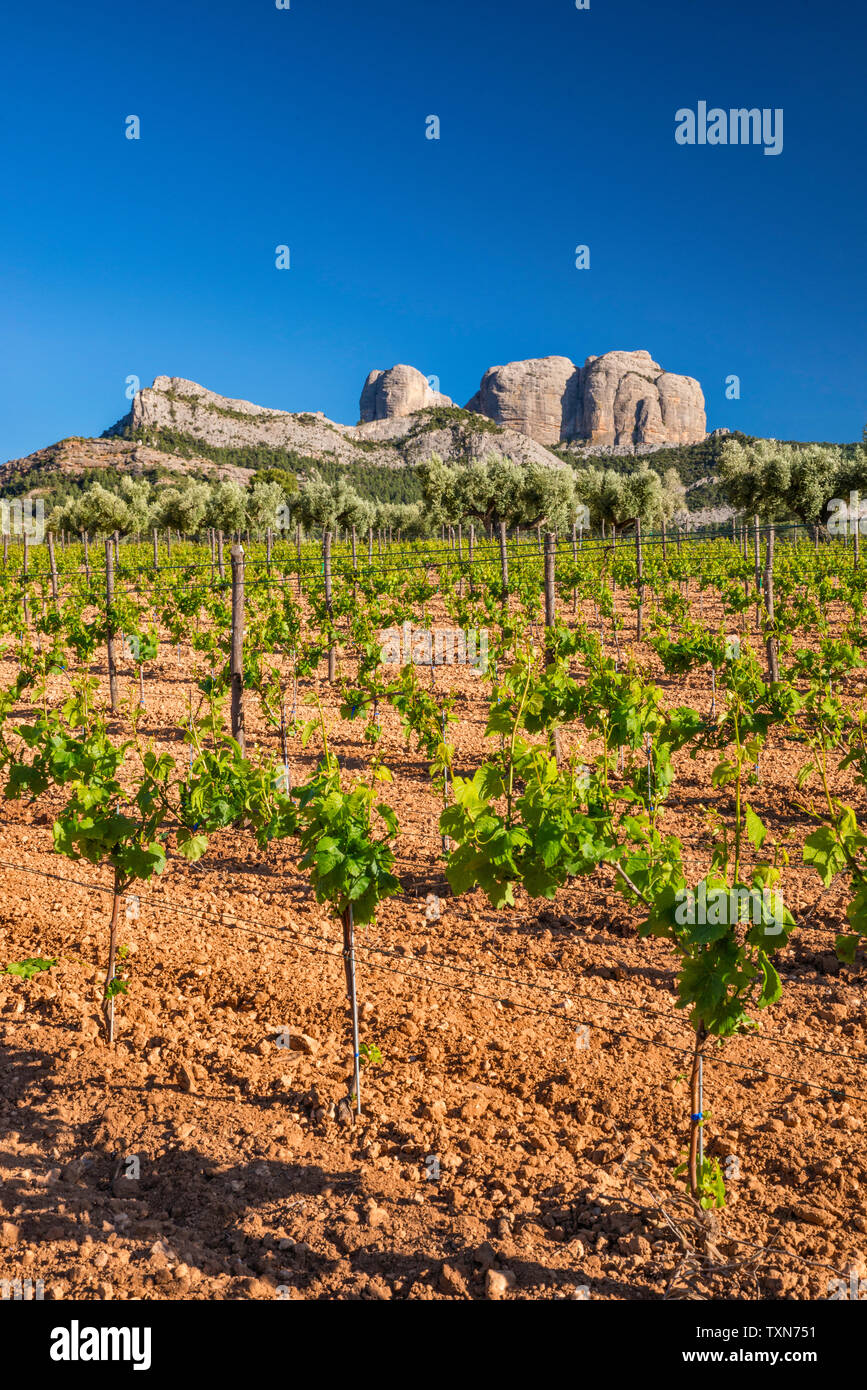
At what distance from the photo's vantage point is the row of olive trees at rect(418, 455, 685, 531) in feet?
105

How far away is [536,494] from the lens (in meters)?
33.1

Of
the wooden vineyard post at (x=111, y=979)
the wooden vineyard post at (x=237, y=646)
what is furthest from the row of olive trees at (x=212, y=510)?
the wooden vineyard post at (x=111, y=979)

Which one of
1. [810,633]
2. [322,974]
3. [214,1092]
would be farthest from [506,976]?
[810,633]

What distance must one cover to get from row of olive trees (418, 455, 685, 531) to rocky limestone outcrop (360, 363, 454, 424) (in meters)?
129

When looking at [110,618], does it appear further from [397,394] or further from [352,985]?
[397,394]

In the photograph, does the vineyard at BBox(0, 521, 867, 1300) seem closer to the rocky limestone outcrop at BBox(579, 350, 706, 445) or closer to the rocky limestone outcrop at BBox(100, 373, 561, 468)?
the rocky limestone outcrop at BBox(100, 373, 561, 468)

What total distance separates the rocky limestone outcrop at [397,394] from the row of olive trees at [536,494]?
129m

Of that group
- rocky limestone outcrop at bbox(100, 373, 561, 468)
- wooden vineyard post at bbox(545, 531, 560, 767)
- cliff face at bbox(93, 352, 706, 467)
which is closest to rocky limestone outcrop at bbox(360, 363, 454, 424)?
cliff face at bbox(93, 352, 706, 467)

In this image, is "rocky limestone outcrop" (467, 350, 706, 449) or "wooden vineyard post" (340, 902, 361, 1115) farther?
"rocky limestone outcrop" (467, 350, 706, 449)

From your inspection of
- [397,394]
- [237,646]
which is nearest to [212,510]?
[237,646]

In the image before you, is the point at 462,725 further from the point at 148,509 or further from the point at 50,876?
the point at 148,509

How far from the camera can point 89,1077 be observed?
404 cm

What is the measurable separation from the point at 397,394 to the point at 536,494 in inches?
5406
